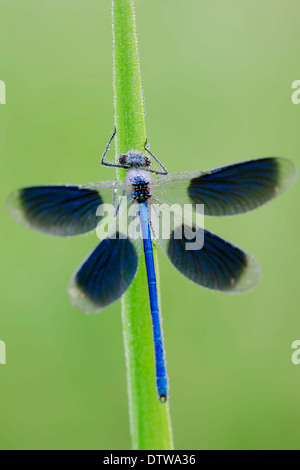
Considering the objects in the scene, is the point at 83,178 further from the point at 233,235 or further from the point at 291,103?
the point at 291,103

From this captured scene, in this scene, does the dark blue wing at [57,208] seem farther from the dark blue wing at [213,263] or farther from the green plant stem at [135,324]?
the green plant stem at [135,324]

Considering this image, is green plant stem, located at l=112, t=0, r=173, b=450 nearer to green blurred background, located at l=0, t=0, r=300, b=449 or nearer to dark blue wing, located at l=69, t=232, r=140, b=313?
dark blue wing, located at l=69, t=232, r=140, b=313

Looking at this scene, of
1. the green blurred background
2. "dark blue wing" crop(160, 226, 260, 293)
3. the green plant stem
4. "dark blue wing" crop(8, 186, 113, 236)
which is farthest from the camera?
the green blurred background

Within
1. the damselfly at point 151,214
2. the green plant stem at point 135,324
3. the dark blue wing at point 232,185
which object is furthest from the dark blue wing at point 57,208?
the green plant stem at point 135,324

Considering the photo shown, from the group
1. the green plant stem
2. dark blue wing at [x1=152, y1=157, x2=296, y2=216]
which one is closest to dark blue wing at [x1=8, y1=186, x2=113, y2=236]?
dark blue wing at [x1=152, y1=157, x2=296, y2=216]

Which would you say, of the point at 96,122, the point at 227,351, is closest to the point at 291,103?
the point at 96,122

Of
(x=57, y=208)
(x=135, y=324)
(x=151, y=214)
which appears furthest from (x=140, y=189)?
(x=135, y=324)

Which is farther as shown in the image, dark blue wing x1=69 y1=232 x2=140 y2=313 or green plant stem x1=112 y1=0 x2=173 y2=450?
dark blue wing x1=69 y1=232 x2=140 y2=313
